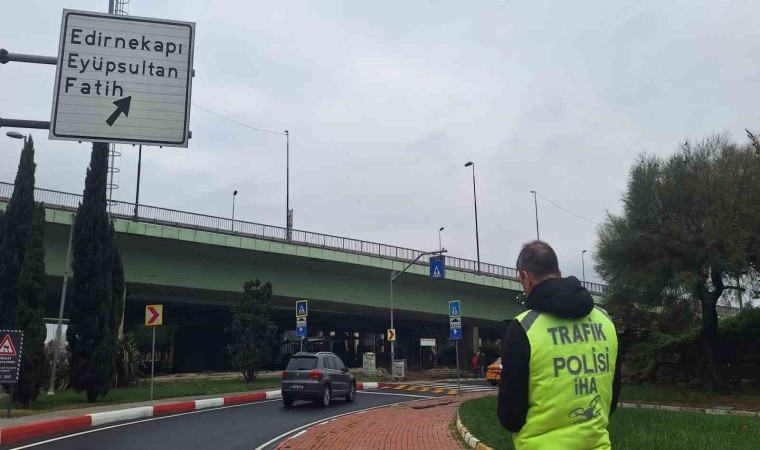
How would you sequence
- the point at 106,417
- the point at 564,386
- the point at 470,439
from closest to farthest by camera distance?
the point at 564,386
the point at 470,439
the point at 106,417

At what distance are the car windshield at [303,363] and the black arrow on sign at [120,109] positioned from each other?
49.2 ft

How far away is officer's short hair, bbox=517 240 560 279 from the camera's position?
9.56 ft

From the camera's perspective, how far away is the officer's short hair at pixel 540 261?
2914 mm

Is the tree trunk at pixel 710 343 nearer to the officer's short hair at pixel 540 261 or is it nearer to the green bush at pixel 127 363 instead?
the officer's short hair at pixel 540 261

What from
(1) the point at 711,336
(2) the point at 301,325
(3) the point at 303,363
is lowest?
(3) the point at 303,363

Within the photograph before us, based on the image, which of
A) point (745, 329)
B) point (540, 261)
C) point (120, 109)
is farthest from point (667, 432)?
point (745, 329)

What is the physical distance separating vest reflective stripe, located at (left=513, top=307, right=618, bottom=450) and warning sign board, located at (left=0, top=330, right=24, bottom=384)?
53.0 feet

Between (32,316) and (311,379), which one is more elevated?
(32,316)

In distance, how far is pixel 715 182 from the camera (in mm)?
21016

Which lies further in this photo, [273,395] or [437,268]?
[437,268]

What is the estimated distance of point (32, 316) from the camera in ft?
59.5

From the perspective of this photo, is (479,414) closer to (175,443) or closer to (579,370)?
(175,443)

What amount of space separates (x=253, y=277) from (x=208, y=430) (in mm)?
21822

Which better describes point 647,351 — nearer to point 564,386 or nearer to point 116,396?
point 116,396
